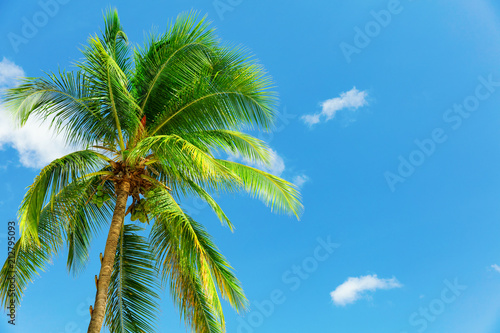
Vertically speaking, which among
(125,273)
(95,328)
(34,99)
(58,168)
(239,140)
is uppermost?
(34,99)

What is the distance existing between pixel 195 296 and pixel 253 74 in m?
4.16

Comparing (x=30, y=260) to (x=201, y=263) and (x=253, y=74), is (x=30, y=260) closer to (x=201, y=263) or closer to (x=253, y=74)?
(x=201, y=263)

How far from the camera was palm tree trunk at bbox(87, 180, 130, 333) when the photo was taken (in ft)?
23.1

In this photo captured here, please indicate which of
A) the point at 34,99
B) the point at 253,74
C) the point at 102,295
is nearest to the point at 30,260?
the point at 102,295

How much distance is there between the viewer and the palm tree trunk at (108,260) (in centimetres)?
703

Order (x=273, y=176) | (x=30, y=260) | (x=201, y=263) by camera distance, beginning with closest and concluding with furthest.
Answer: (x=201, y=263)
(x=30, y=260)
(x=273, y=176)

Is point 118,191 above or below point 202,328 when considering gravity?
above

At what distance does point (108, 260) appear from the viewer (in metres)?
7.55

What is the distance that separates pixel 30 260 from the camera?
786cm

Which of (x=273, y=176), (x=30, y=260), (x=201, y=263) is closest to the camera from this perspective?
(x=201, y=263)

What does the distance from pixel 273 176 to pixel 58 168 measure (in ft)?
11.9

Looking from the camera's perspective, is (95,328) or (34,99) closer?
(95,328)

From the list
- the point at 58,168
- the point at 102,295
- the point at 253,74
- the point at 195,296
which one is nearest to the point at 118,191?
the point at 58,168

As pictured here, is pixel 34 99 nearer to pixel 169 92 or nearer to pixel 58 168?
pixel 58 168
